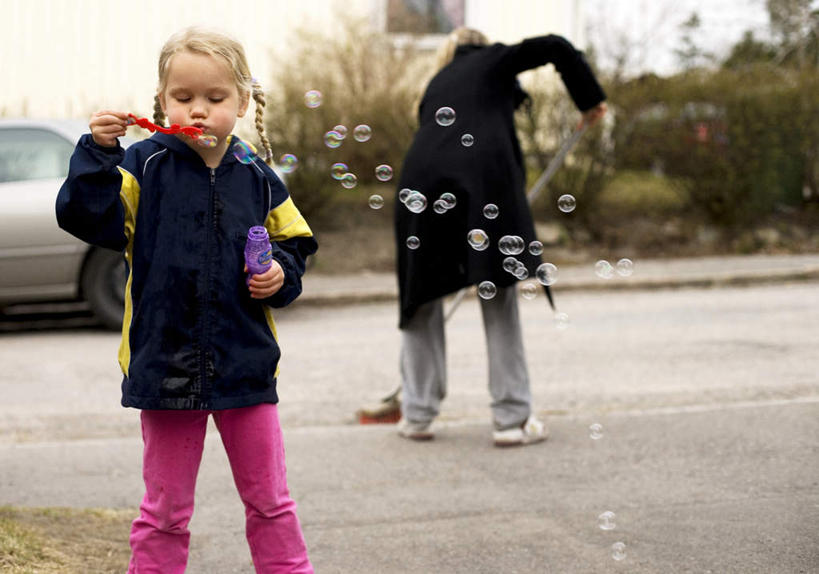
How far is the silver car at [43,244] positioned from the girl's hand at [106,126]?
648 cm

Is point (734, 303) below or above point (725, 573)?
below

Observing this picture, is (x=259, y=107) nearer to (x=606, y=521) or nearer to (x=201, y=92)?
(x=201, y=92)

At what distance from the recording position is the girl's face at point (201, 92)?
2.84 metres

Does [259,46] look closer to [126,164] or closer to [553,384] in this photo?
[553,384]

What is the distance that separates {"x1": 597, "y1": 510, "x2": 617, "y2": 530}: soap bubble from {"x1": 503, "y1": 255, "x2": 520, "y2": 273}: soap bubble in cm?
137

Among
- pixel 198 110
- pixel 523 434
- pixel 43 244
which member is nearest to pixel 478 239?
pixel 523 434

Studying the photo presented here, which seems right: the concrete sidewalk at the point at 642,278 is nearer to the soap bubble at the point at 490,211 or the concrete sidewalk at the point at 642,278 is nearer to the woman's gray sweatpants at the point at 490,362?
the woman's gray sweatpants at the point at 490,362

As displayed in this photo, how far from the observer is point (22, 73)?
15.3 metres

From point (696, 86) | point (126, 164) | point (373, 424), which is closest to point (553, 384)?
point (373, 424)

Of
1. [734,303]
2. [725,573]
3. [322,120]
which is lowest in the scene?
[734,303]

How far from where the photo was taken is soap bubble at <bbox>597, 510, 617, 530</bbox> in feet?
13.1

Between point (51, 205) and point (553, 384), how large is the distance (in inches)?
174

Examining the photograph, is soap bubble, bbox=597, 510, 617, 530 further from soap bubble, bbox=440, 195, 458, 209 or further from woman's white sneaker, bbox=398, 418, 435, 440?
soap bubble, bbox=440, 195, 458, 209

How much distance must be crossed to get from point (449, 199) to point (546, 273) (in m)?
0.55
